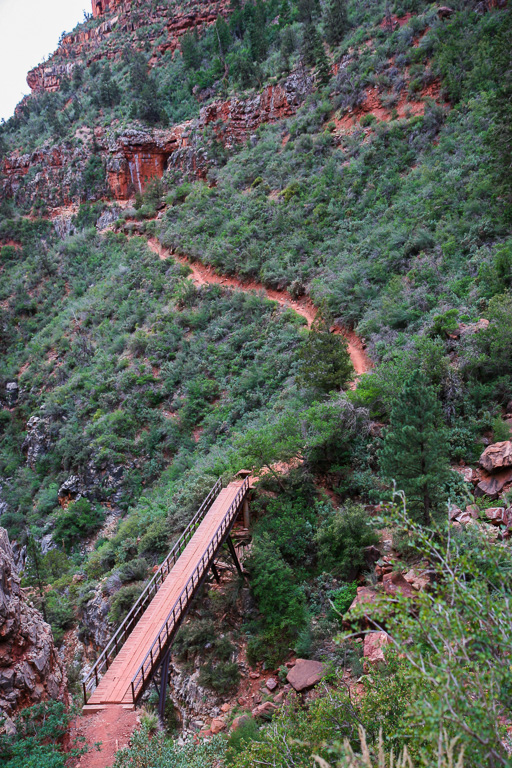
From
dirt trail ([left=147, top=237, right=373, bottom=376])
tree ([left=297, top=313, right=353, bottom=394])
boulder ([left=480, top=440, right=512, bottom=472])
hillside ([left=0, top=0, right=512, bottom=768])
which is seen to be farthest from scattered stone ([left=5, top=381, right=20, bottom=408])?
boulder ([left=480, top=440, right=512, bottom=472])

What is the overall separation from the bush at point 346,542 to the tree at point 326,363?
197 inches

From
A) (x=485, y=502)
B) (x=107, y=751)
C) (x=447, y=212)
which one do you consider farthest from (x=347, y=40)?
(x=107, y=751)

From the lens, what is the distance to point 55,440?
2738 cm

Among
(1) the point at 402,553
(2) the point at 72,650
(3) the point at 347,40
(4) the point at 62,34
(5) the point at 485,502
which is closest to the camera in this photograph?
(5) the point at 485,502

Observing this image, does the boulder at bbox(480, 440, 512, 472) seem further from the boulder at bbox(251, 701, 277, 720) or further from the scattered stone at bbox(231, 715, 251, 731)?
the scattered stone at bbox(231, 715, 251, 731)

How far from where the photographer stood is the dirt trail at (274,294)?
1891 cm

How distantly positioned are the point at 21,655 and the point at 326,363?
11.1 m

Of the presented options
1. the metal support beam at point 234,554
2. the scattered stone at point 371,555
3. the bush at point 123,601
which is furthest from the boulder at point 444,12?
the bush at point 123,601

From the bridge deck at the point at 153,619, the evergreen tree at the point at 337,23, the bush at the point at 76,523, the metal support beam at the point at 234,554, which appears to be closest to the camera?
the bridge deck at the point at 153,619

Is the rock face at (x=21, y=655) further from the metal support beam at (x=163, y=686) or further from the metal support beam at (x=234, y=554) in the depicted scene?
the metal support beam at (x=234, y=554)

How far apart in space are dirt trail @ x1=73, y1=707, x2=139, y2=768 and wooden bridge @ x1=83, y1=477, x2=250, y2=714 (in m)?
0.24

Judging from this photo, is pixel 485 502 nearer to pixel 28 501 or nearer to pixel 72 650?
pixel 72 650

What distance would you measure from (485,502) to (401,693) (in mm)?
5087

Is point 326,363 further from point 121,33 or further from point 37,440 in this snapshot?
point 121,33
